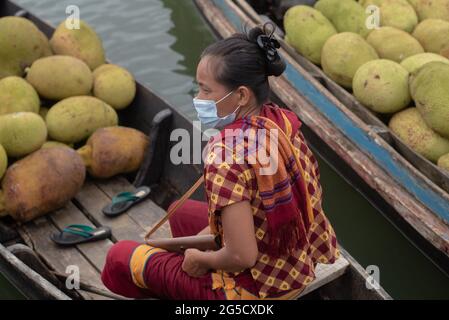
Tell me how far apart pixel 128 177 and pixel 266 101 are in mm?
2179

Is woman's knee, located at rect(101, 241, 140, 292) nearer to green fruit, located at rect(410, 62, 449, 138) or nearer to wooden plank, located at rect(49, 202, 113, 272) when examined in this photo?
wooden plank, located at rect(49, 202, 113, 272)

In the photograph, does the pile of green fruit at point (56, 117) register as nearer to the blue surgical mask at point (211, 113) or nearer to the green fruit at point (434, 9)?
the blue surgical mask at point (211, 113)

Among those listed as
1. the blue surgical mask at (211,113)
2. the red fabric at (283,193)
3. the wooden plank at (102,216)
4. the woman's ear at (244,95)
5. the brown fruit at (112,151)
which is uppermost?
the woman's ear at (244,95)

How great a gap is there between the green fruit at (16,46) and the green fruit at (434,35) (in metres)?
2.90

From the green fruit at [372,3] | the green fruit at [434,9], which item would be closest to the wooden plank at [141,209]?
the green fruit at [372,3]

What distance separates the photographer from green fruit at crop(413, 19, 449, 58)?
4566mm

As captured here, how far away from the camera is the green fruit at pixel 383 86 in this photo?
415 centimetres

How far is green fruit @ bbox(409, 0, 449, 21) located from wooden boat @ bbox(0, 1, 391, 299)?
7.67 feet

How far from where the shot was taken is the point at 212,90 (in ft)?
6.93

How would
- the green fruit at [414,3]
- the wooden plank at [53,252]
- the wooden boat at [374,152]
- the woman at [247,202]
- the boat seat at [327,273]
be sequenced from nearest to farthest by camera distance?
1. the woman at [247,202]
2. the boat seat at [327,273]
3. the wooden plank at [53,252]
4. the wooden boat at [374,152]
5. the green fruit at [414,3]

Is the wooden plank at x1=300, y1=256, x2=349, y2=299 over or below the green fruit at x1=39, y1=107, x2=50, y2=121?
below

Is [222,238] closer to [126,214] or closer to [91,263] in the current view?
[91,263]

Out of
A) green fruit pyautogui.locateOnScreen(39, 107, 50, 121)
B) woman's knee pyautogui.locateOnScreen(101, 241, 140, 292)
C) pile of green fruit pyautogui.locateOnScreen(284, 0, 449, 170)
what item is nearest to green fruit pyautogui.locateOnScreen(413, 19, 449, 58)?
pile of green fruit pyautogui.locateOnScreen(284, 0, 449, 170)
